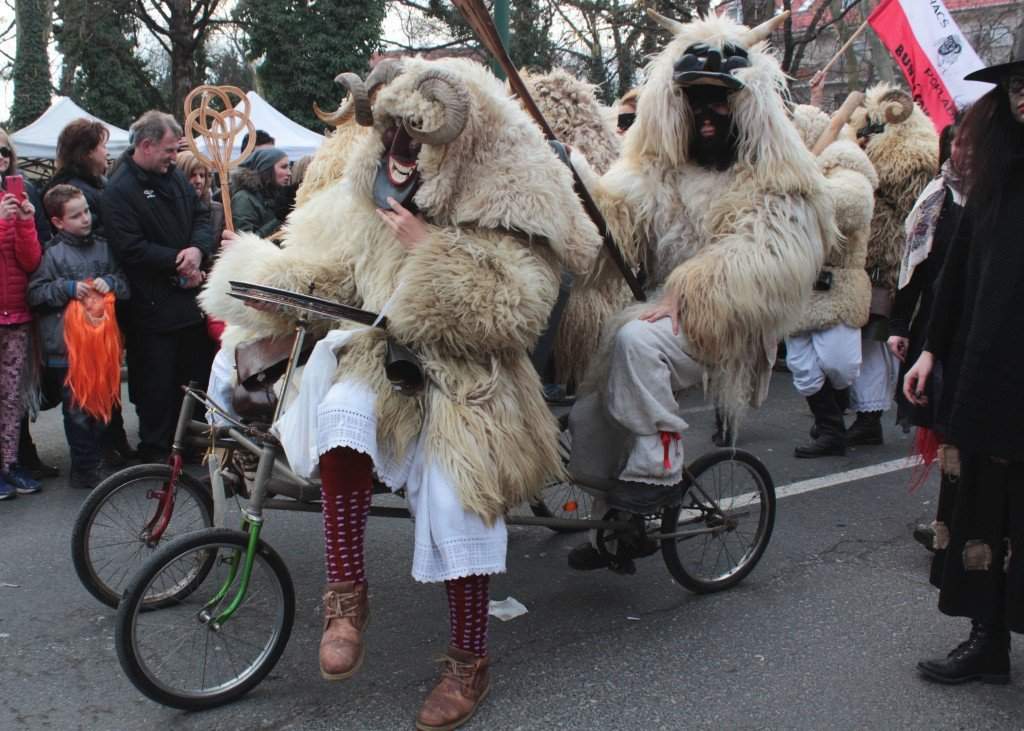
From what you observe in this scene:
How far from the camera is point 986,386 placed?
296cm

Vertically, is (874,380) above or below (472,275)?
below

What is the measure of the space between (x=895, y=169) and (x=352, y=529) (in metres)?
4.96

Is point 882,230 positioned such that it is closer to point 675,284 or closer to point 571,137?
point 571,137

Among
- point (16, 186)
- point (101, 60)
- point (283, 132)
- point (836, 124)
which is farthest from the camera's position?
point (101, 60)

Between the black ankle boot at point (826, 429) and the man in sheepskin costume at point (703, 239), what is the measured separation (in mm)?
2641

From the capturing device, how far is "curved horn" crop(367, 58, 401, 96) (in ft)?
10.6

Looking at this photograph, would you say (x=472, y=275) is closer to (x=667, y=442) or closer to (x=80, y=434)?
(x=667, y=442)

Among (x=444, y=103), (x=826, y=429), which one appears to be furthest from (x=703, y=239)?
(x=826, y=429)

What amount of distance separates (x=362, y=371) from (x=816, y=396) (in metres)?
4.19

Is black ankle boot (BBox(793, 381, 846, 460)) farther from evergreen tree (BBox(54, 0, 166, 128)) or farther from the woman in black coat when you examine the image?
evergreen tree (BBox(54, 0, 166, 128))

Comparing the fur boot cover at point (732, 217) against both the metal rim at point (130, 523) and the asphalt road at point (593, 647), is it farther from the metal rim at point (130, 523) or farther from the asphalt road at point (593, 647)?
the metal rim at point (130, 523)

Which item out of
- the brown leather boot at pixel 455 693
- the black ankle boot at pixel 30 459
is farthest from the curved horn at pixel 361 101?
the black ankle boot at pixel 30 459

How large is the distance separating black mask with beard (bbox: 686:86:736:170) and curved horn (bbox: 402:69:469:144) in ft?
3.74

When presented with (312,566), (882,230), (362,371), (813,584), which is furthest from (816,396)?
(362,371)
